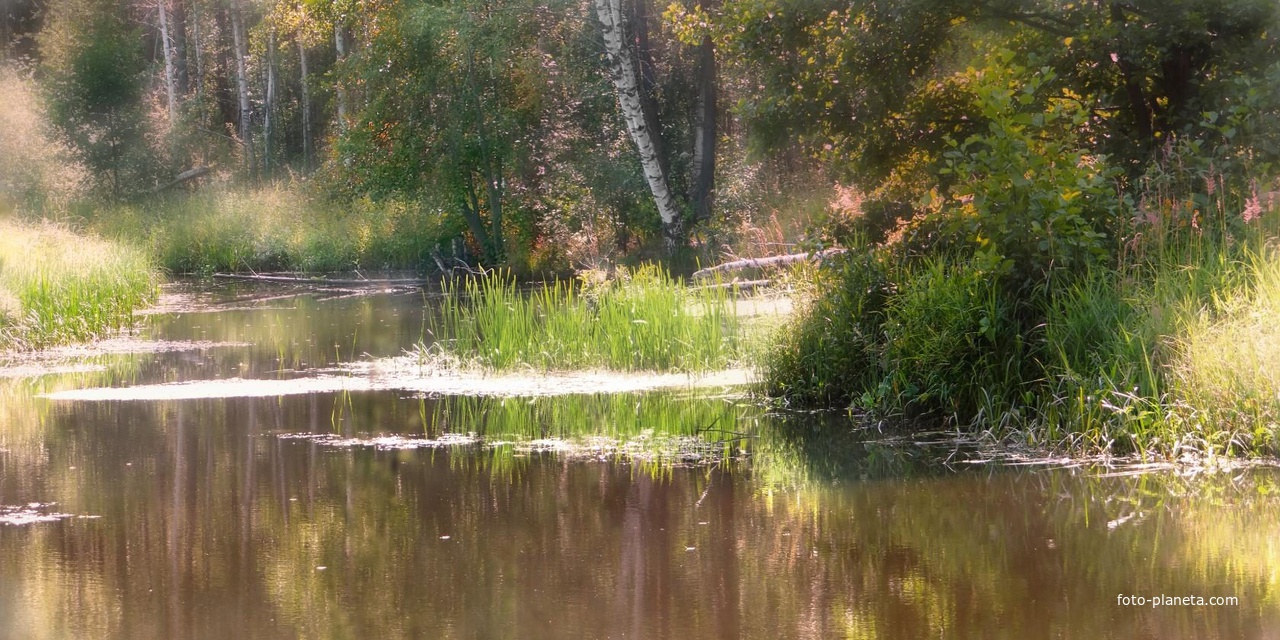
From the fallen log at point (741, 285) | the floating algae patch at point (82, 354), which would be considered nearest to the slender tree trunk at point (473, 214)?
the floating algae patch at point (82, 354)

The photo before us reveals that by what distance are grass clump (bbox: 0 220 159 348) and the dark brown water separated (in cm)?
463

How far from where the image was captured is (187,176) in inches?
1361

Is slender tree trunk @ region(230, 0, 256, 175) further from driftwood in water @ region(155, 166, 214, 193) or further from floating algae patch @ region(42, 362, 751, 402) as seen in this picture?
floating algae patch @ region(42, 362, 751, 402)

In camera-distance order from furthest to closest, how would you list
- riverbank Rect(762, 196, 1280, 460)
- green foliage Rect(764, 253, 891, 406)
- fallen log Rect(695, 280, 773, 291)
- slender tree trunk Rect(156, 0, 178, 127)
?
slender tree trunk Rect(156, 0, 178, 127) < fallen log Rect(695, 280, 773, 291) < green foliage Rect(764, 253, 891, 406) < riverbank Rect(762, 196, 1280, 460)

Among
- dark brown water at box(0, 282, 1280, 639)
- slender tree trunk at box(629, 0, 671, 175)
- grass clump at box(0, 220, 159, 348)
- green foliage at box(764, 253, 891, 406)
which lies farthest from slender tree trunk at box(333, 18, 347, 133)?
dark brown water at box(0, 282, 1280, 639)

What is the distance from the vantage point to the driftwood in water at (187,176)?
111 feet

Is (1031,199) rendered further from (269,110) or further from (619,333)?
(269,110)

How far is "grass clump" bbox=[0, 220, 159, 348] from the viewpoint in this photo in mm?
13812

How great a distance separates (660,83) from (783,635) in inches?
785

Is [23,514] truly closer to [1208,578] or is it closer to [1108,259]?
[1208,578]

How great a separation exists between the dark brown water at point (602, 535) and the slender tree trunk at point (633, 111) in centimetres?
1125

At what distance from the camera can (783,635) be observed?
15.9 feet

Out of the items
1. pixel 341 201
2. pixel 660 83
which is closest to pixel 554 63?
pixel 660 83

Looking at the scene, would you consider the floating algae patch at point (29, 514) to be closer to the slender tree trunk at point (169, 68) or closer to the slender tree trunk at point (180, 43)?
the slender tree trunk at point (169, 68)
